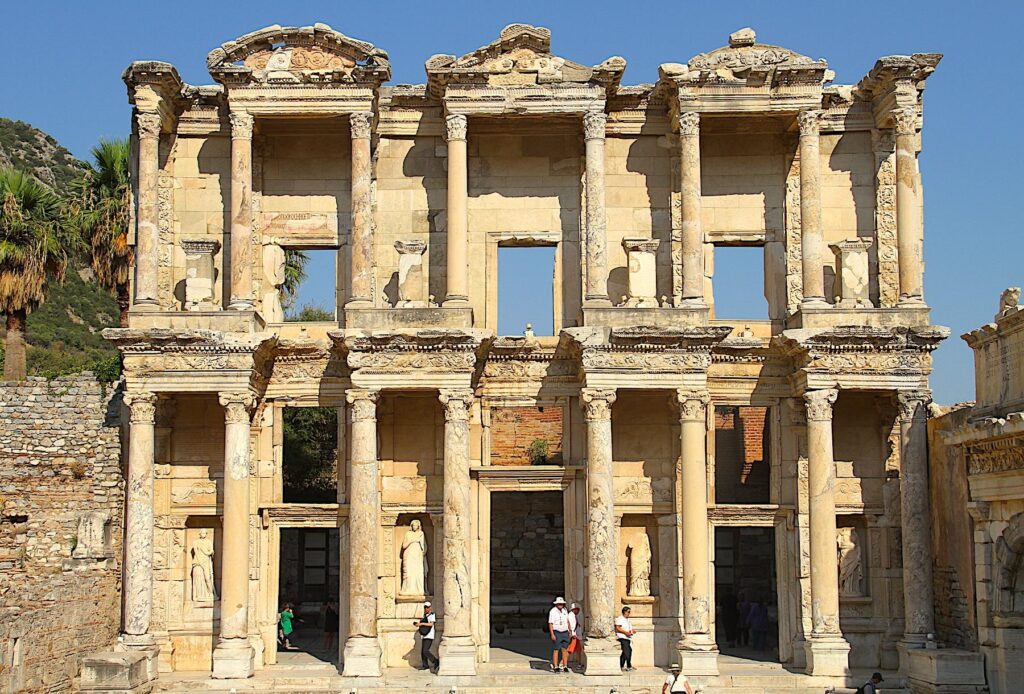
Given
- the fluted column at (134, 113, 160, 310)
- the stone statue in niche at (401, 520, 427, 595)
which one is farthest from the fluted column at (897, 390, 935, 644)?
the fluted column at (134, 113, 160, 310)

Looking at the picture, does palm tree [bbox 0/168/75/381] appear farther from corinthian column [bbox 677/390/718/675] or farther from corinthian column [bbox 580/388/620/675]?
corinthian column [bbox 677/390/718/675]

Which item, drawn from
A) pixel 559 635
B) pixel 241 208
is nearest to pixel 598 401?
pixel 559 635

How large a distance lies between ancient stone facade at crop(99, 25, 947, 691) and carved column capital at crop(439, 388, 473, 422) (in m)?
0.05

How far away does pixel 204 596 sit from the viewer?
21609 millimetres

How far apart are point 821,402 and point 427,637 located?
285 inches

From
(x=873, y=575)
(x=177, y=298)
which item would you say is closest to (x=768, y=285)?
(x=873, y=575)

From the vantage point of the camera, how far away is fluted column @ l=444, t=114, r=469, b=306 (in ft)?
70.2

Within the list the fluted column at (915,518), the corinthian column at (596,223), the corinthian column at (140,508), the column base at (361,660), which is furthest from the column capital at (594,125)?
the column base at (361,660)

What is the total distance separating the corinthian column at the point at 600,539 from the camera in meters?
20.3

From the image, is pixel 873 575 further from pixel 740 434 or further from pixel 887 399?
pixel 740 434

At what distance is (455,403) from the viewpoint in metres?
20.8

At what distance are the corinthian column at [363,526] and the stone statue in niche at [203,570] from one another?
8.16 ft

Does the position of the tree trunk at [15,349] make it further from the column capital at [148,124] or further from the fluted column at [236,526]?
the fluted column at [236,526]

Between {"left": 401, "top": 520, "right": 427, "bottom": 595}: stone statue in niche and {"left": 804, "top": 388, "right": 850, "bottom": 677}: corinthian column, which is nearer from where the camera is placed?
{"left": 804, "top": 388, "right": 850, "bottom": 677}: corinthian column
